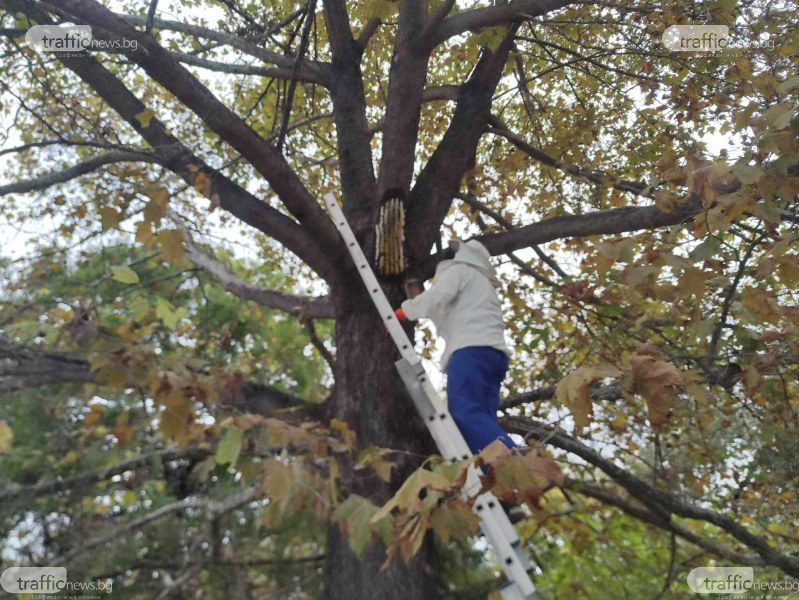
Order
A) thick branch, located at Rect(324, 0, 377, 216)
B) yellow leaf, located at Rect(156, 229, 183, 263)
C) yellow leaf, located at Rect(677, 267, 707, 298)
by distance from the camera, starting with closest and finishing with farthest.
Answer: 1. yellow leaf, located at Rect(677, 267, 707, 298)
2. yellow leaf, located at Rect(156, 229, 183, 263)
3. thick branch, located at Rect(324, 0, 377, 216)

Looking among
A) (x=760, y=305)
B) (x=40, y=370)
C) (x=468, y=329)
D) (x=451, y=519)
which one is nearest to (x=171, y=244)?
(x=40, y=370)

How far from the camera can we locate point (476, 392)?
3625mm

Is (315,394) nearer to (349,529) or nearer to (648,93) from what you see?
(648,93)

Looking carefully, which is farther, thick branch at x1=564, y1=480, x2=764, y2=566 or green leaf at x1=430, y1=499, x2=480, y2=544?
thick branch at x1=564, y1=480, x2=764, y2=566

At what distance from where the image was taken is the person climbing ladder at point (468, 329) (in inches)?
142

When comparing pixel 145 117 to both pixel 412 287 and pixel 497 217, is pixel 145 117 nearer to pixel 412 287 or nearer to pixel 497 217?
pixel 412 287

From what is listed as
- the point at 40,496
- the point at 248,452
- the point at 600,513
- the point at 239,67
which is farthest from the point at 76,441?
the point at 600,513

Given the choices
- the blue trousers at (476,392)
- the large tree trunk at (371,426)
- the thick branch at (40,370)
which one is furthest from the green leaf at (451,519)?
the large tree trunk at (371,426)

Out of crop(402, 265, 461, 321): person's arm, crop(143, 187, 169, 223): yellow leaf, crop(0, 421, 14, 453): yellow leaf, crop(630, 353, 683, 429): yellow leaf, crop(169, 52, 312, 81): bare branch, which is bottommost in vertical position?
crop(630, 353, 683, 429): yellow leaf

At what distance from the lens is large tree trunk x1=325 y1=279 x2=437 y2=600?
10.7ft

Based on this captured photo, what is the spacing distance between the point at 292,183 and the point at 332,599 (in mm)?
2552

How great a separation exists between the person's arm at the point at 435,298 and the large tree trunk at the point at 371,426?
0.35 metres

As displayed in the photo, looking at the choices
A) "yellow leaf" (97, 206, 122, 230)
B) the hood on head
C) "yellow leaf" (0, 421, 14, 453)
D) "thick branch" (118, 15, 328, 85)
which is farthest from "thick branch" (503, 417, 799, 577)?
"thick branch" (118, 15, 328, 85)

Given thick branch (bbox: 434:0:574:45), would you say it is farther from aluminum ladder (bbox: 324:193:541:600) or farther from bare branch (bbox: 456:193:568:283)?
aluminum ladder (bbox: 324:193:541:600)
